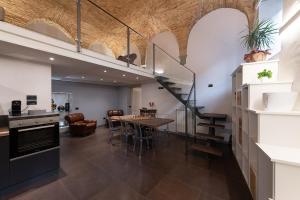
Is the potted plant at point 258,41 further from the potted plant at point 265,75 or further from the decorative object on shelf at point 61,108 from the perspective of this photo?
the decorative object on shelf at point 61,108

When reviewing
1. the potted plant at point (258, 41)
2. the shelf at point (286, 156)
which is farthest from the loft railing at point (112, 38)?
the shelf at point (286, 156)

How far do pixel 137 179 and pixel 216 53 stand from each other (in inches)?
190

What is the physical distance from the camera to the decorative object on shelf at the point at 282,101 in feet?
5.13

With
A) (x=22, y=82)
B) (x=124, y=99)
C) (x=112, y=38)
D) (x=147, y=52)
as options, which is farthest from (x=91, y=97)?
(x=22, y=82)

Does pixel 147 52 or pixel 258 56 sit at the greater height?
pixel 147 52

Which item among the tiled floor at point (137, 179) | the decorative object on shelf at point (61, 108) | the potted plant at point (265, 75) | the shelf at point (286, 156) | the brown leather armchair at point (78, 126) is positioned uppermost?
the potted plant at point (265, 75)

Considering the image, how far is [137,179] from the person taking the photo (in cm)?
258

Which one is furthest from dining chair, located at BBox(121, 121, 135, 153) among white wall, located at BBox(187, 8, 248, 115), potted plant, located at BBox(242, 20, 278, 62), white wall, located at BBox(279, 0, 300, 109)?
white wall, located at BBox(279, 0, 300, 109)

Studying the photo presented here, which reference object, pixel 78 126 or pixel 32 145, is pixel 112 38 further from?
pixel 32 145

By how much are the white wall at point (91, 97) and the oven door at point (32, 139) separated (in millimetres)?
4064

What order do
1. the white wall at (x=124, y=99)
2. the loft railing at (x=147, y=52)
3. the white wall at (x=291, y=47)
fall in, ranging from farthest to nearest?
A: 1. the white wall at (x=124, y=99)
2. the loft railing at (x=147, y=52)
3. the white wall at (x=291, y=47)

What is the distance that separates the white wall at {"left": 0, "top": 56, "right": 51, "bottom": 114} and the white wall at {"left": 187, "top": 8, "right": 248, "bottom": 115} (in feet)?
16.1

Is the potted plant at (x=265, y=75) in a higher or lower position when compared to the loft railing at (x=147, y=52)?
lower

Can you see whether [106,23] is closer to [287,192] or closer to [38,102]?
[38,102]
